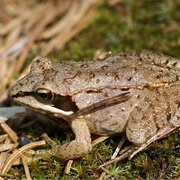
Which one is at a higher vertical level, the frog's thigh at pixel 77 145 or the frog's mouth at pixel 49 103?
the frog's mouth at pixel 49 103

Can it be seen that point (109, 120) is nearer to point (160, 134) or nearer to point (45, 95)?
point (160, 134)

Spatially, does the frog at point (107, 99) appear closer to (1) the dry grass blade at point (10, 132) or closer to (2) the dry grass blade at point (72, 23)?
(1) the dry grass blade at point (10, 132)

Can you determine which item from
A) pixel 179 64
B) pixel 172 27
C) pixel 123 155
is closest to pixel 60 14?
pixel 172 27

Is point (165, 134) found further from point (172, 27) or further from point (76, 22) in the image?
point (76, 22)

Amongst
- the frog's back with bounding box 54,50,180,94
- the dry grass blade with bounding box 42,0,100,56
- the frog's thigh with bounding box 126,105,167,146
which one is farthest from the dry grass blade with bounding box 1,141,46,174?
the dry grass blade with bounding box 42,0,100,56

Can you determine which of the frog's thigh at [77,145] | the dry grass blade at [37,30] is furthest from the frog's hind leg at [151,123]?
the dry grass blade at [37,30]

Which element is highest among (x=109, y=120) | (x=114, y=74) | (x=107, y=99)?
(x=114, y=74)

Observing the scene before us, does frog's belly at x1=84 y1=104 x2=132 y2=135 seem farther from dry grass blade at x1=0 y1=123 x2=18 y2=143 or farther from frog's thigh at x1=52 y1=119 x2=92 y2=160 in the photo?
dry grass blade at x1=0 y1=123 x2=18 y2=143

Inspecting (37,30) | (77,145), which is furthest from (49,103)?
(37,30)
